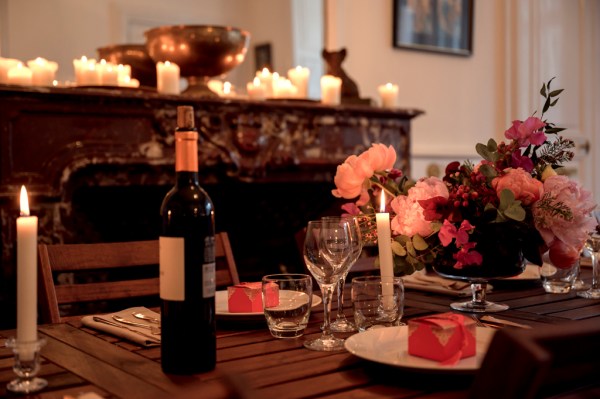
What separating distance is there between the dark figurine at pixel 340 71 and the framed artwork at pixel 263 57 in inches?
11.5

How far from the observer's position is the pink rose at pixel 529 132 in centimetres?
129

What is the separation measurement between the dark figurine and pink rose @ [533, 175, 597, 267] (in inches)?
80.9

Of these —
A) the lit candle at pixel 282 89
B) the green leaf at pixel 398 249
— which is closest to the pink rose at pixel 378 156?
the green leaf at pixel 398 249

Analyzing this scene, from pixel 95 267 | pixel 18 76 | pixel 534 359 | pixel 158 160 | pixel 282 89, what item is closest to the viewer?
pixel 534 359

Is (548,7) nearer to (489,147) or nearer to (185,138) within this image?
(489,147)

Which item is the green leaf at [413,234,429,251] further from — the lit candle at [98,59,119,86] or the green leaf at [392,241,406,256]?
the lit candle at [98,59,119,86]

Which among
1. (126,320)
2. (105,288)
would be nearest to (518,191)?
(126,320)

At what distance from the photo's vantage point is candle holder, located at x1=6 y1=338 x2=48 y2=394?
2.73 ft

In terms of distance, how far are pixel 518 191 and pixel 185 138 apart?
63 cm

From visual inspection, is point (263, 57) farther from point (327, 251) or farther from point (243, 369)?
point (243, 369)

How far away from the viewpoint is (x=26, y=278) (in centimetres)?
82

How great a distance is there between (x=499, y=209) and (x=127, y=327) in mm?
641

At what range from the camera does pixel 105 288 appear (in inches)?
60.6

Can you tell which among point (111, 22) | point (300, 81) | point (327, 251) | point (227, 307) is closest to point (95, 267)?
point (227, 307)
